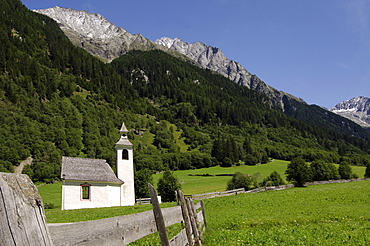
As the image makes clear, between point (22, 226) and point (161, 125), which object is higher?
point (161, 125)

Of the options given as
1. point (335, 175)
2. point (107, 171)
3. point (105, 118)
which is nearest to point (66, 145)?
point (105, 118)

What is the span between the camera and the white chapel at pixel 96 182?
4109cm

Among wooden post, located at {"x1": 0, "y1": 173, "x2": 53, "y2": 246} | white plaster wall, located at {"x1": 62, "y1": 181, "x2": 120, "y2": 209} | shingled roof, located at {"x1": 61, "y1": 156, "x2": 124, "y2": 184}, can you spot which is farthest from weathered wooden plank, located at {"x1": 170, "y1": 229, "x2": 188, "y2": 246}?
shingled roof, located at {"x1": 61, "y1": 156, "x2": 124, "y2": 184}

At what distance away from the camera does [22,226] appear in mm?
2045

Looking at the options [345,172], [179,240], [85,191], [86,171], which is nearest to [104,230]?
[179,240]

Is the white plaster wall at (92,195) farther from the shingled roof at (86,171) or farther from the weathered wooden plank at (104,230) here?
the weathered wooden plank at (104,230)

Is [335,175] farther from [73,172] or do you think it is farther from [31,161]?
[31,161]

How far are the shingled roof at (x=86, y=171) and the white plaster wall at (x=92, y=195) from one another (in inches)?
29.8

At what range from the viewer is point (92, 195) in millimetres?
42469

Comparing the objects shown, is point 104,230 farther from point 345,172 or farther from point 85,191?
point 345,172

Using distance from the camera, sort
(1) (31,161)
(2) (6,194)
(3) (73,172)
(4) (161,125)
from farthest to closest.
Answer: (4) (161,125) → (1) (31,161) → (3) (73,172) → (2) (6,194)

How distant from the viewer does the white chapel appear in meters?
41.1

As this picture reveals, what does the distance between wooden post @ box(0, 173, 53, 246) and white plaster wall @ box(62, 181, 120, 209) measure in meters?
42.3

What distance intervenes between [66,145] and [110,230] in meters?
131
